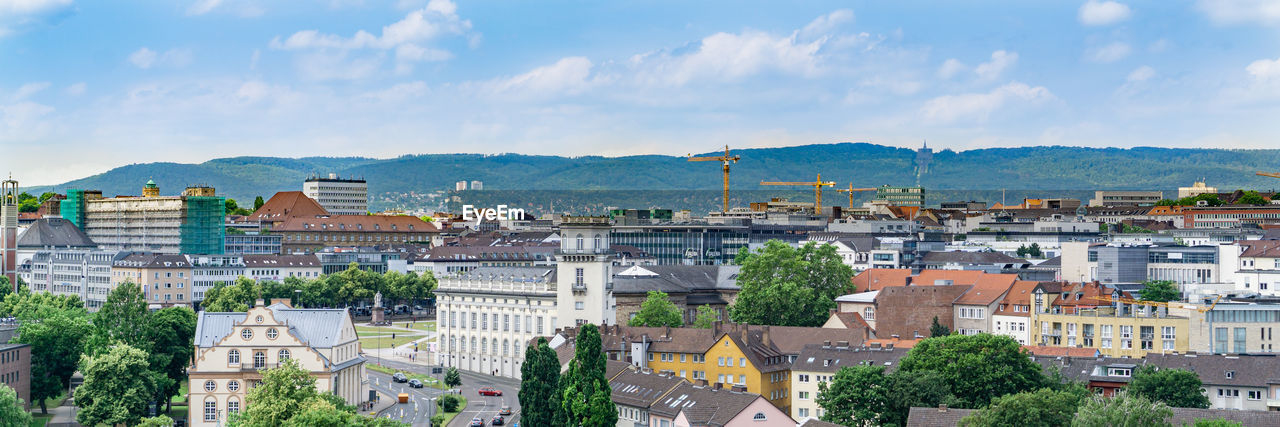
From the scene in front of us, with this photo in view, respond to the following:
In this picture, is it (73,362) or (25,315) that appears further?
(25,315)

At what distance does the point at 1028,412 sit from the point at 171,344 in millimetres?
67265

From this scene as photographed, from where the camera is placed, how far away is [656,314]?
129 metres

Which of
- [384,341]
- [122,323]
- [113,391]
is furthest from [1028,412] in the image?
[384,341]

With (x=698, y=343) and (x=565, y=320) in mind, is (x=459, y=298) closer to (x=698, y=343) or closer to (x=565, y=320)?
(x=565, y=320)

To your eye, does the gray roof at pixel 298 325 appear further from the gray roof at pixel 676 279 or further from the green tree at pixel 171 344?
the gray roof at pixel 676 279

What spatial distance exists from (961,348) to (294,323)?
140ft

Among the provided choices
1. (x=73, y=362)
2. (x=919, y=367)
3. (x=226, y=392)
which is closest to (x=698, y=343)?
(x=919, y=367)

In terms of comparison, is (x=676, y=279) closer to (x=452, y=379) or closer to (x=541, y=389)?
(x=452, y=379)

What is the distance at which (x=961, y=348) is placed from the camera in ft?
315

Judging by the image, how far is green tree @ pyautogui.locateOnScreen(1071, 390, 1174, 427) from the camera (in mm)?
73438

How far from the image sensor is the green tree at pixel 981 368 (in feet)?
305

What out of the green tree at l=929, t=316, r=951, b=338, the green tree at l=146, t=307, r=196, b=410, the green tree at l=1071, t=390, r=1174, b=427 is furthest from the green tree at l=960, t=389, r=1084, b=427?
the green tree at l=146, t=307, r=196, b=410

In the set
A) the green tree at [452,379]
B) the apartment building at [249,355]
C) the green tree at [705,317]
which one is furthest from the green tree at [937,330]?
the apartment building at [249,355]

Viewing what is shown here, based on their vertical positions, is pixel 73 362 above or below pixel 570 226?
below
